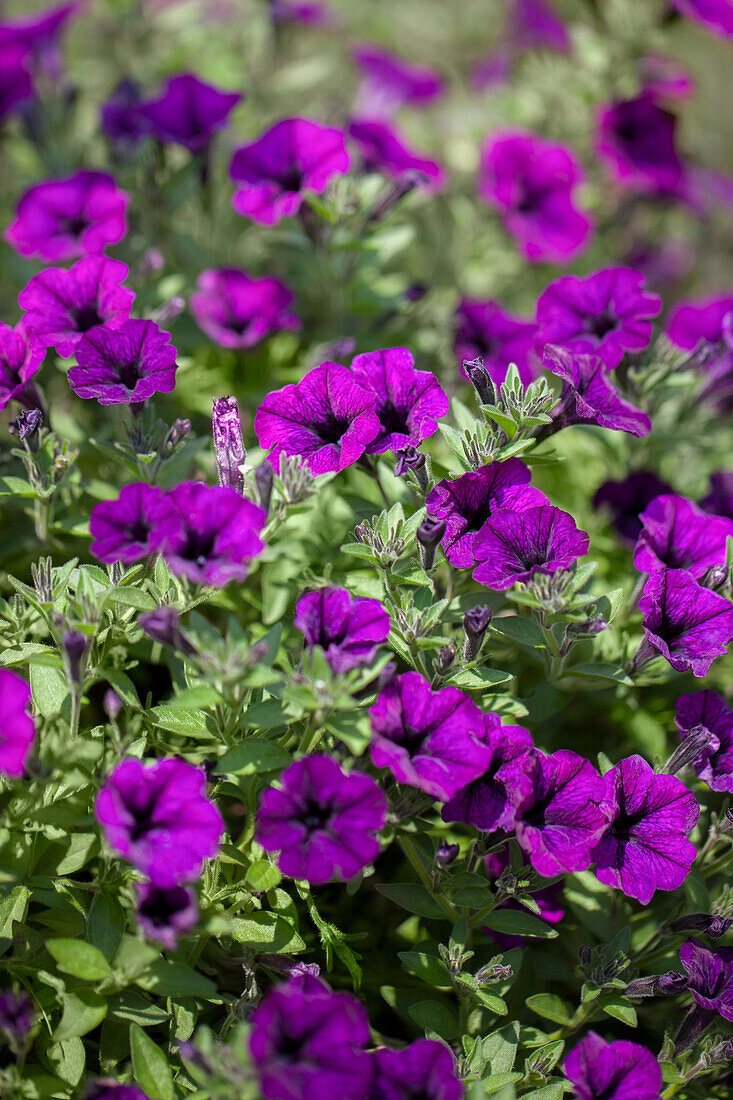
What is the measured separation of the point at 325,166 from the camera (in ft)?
9.12

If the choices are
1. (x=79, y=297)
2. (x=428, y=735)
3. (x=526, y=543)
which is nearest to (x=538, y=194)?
(x=79, y=297)

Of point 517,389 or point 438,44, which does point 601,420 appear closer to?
point 517,389

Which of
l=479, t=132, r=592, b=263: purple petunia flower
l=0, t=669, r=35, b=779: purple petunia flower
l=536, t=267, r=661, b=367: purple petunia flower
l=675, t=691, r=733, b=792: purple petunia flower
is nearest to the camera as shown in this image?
l=0, t=669, r=35, b=779: purple petunia flower

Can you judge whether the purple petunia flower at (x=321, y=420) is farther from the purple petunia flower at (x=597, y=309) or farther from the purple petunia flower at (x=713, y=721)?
the purple petunia flower at (x=713, y=721)

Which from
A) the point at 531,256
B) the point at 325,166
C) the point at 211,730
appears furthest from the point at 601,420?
the point at 531,256

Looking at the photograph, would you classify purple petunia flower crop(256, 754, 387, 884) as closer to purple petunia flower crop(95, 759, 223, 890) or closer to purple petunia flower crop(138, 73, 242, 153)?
purple petunia flower crop(95, 759, 223, 890)

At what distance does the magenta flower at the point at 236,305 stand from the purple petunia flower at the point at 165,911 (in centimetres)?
182

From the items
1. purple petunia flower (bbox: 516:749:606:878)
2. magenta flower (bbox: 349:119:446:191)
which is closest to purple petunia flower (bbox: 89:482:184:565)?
purple petunia flower (bbox: 516:749:606:878)

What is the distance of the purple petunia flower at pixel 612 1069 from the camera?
164 cm

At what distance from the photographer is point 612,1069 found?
1.65m

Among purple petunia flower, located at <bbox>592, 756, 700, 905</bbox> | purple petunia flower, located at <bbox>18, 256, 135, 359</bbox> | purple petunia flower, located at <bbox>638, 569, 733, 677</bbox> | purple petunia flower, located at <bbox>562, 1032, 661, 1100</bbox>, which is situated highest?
purple petunia flower, located at <bbox>18, 256, 135, 359</bbox>

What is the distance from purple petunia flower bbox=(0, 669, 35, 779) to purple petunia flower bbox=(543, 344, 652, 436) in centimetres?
131

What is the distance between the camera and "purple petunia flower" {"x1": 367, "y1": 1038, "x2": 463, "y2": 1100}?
1470 millimetres

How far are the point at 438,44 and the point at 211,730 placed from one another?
633 cm
